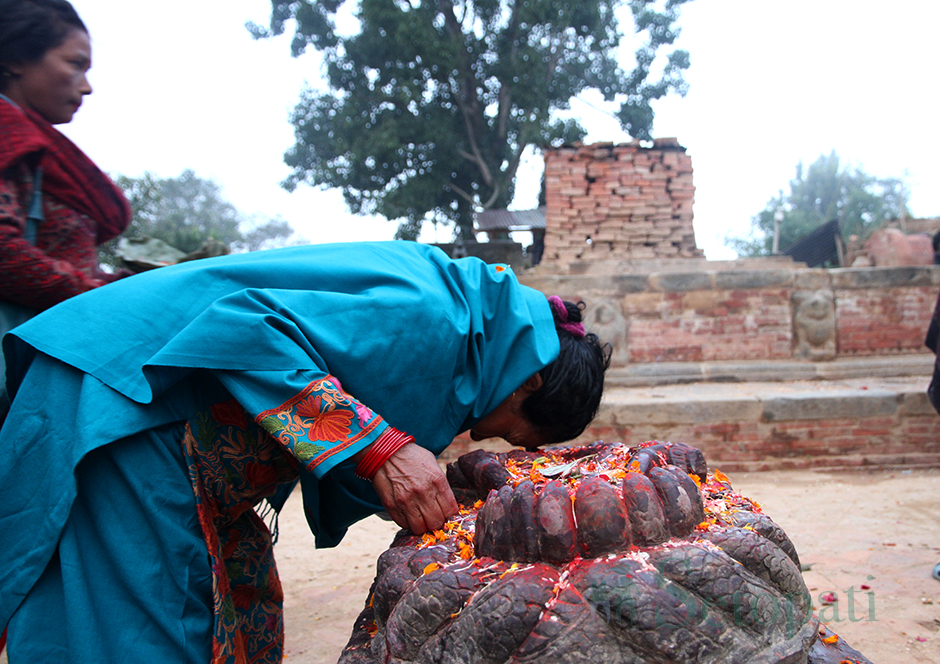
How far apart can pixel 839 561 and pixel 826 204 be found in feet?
130

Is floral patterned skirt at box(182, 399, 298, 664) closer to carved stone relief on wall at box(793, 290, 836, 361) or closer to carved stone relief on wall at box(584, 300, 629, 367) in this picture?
carved stone relief on wall at box(584, 300, 629, 367)

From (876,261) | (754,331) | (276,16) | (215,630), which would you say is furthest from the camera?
(276,16)

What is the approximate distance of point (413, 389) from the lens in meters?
1.25

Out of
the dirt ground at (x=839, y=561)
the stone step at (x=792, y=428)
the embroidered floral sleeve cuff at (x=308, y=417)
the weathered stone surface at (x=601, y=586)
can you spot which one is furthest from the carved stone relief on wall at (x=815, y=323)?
the embroidered floral sleeve cuff at (x=308, y=417)

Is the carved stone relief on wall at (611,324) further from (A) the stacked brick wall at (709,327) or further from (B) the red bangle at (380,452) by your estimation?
(B) the red bangle at (380,452)

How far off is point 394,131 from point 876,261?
1116 cm

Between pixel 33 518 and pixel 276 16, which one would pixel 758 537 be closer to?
pixel 33 518

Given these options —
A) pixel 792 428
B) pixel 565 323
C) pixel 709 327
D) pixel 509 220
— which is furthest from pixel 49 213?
pixel 509 220

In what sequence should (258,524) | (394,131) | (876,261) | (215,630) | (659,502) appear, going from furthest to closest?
(394,131) → (876,261) → (258,524) → (215,630) → (659,502)

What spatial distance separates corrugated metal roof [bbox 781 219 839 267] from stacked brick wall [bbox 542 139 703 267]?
7084 millimetres

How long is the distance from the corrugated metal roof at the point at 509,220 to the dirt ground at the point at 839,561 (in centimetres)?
1017

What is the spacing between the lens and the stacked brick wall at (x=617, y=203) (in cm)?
748

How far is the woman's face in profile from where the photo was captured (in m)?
1.63

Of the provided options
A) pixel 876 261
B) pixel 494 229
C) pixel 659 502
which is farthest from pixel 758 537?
pixel 494 229
